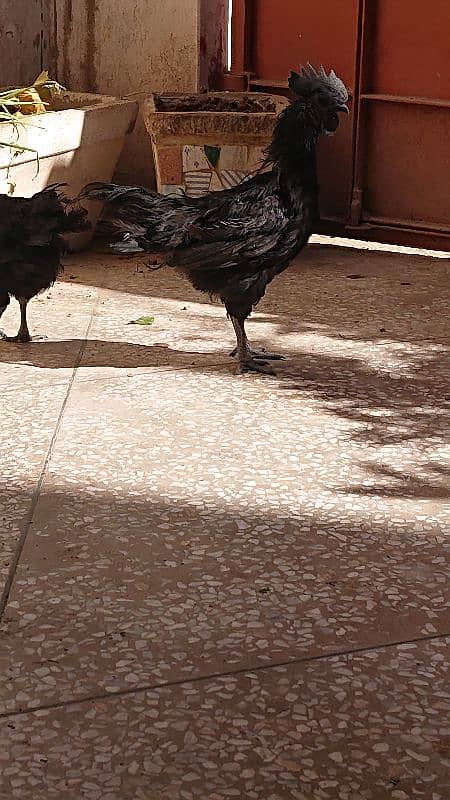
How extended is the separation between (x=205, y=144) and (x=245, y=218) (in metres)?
2.30

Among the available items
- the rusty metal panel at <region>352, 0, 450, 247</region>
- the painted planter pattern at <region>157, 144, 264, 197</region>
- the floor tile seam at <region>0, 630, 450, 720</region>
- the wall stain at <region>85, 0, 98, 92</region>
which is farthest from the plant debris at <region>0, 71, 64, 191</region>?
the floor tile seam at <region>0, 630, 450, 720</region>

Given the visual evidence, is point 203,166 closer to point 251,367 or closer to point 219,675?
point 251,367

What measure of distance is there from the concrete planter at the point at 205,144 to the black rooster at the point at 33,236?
6.17ft

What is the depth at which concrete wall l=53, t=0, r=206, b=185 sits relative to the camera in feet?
27.3

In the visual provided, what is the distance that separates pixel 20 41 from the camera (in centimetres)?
849

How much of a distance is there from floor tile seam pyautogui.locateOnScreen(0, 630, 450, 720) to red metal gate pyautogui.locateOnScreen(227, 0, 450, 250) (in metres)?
5.27

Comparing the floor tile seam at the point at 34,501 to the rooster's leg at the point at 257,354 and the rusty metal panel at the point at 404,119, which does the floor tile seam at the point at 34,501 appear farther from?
the rusty metal panel at the point at 404,119

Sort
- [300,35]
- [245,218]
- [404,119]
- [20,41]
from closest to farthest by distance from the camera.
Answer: [245,218]
[404,119]
[300,35]
[20,41]

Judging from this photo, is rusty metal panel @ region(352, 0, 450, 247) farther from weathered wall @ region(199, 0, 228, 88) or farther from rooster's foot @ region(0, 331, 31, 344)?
rooster's foot @ region(0, 331, 31, 344)

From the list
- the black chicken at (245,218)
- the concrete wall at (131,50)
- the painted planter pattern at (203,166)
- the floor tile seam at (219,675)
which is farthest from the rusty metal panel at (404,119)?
the floor tile seam at (219,675)

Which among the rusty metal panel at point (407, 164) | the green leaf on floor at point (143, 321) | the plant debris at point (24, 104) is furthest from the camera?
the rusty metal panel at point (407, 164)

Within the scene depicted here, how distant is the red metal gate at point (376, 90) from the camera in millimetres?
7832

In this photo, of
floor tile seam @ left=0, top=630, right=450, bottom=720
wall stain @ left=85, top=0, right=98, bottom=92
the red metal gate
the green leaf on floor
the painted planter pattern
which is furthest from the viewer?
wall stain @ left=85, top=0, right=98, bottom=92

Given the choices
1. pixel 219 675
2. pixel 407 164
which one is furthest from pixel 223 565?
pixel 407 164
